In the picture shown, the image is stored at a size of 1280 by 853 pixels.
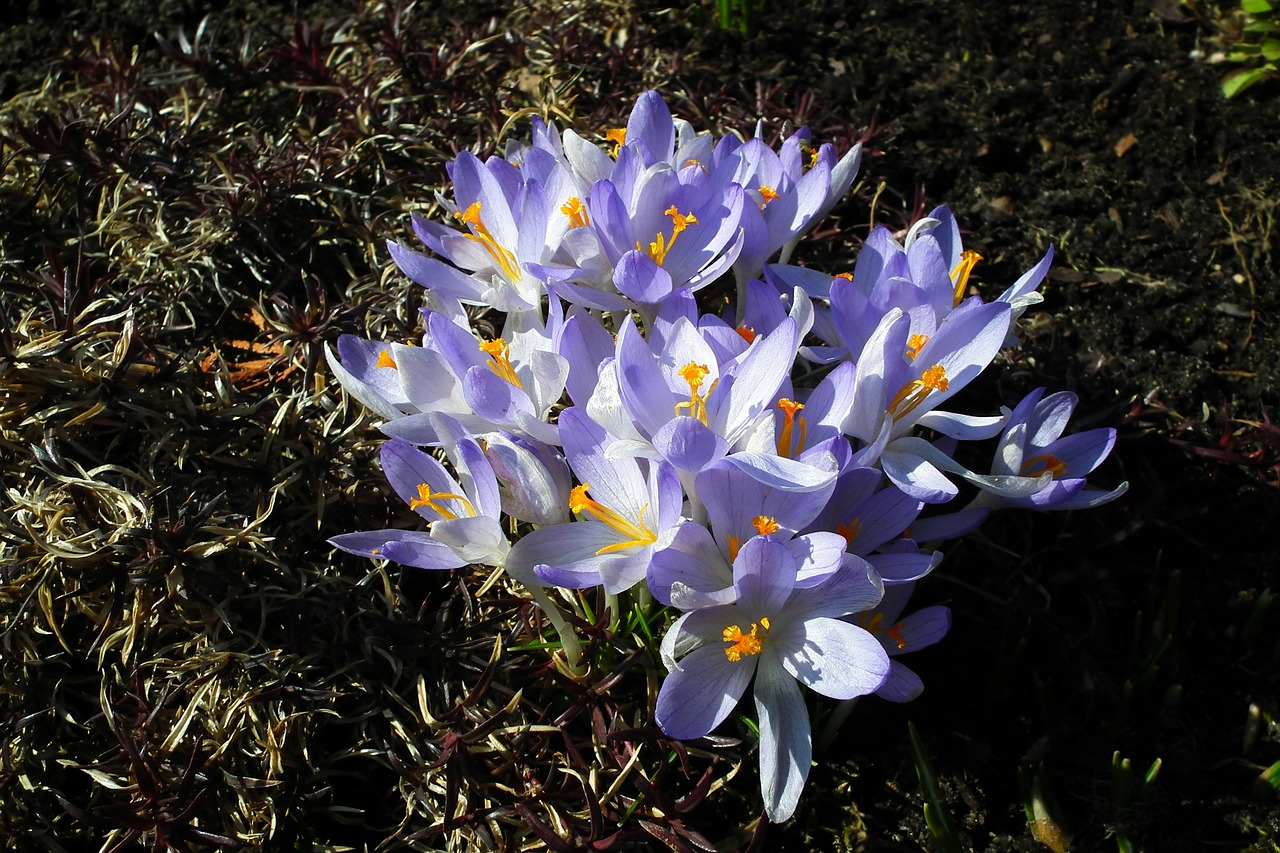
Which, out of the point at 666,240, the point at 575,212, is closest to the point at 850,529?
the point at 666,240

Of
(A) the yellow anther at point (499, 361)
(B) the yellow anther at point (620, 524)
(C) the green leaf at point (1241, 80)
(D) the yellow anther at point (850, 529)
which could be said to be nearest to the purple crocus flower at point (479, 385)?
(A) the yellow anther at point (499, 361)

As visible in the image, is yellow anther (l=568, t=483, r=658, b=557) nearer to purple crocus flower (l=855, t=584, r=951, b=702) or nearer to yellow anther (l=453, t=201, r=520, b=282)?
purple crocus flower (l=855, t=584, r=951, b=702)

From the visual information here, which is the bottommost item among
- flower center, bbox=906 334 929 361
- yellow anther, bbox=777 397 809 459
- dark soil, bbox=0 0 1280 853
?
dark soil, bbox=0 0 1280 853

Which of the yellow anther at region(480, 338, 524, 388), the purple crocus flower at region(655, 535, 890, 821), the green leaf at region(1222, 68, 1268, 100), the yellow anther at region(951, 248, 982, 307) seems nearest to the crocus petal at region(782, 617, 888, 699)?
the purple crocus flower at region(655, 535, 890, 821)

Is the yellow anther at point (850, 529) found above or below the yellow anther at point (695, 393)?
below

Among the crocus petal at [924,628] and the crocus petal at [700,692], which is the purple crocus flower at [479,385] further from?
the crocus petal at [924,628]

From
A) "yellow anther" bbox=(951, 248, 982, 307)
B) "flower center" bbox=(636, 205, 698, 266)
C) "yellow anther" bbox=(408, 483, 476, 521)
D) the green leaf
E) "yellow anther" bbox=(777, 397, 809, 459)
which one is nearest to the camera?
"yellow anther" bbox=(777, 397, 809, 459)

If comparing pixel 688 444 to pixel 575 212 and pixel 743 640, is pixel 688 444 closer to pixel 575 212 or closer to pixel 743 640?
pixel 743 640
